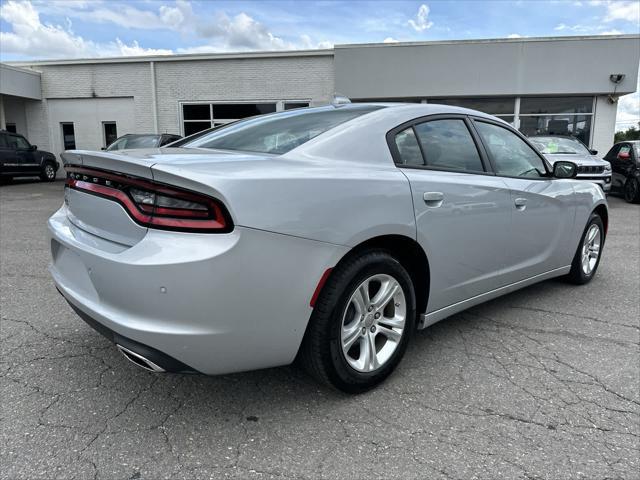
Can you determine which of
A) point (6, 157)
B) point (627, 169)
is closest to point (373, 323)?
point (627, 169)

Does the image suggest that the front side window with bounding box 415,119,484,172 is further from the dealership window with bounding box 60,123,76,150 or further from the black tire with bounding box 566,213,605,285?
the dealership window with bounding box 60,123,76,150

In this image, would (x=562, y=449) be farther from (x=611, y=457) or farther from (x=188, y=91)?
(x=188, y=91)

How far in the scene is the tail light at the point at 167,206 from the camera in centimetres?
196

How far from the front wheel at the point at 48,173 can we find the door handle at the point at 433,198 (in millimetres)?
17657

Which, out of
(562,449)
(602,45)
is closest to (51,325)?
(562,449)

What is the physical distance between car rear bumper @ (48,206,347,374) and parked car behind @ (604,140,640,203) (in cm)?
1261

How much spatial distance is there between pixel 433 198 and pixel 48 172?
18.0 meters

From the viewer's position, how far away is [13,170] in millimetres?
15844

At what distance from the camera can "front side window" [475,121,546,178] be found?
136 inches

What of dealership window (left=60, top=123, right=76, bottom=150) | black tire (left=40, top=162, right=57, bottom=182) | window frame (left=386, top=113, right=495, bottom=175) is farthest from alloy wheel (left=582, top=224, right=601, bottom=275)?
dealership window (left=60, top=123, right=76, bottom=150)

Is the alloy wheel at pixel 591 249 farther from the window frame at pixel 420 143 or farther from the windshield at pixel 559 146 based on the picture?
the windshield at pixel 559 146

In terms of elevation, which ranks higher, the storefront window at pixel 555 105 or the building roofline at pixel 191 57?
the building roofline at pixel 191 57

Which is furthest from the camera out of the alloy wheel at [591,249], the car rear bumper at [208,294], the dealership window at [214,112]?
the dealership window at [214,112]

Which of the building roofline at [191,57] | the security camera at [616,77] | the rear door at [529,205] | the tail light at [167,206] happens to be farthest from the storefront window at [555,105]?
the tail light at [167,206]
